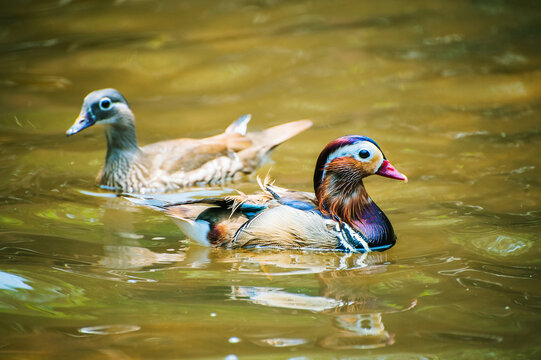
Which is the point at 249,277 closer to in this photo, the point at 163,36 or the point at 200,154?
the point at 200,154

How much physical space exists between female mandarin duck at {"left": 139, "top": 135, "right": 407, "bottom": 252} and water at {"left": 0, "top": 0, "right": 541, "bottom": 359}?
13 centimetres

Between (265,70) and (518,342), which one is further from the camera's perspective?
(265,70)

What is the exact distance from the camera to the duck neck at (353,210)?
561cm

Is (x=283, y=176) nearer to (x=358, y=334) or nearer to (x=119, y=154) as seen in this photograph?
(x=119, y=154)

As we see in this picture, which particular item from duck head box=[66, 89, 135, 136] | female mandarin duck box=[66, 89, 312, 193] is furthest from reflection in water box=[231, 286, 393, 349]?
duck head box=[66, 89, 135, 136]

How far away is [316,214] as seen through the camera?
18.5 feet

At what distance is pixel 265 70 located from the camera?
33.5 feet

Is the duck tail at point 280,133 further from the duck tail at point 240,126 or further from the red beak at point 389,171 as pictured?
the red beak at point 389,171

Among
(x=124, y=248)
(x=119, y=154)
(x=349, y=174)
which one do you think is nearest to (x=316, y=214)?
(x=349, y=174)

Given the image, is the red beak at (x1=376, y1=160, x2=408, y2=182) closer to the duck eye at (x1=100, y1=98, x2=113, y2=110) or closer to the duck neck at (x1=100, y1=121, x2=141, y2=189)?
the duck neck at (x1=100, y1=121, x2=141, y2=189)

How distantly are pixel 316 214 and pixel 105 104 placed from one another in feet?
9.44

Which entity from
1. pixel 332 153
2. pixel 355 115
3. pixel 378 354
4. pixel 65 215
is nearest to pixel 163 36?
pixel 355 115

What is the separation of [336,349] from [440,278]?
1.24 m

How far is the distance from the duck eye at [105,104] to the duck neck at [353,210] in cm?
270
